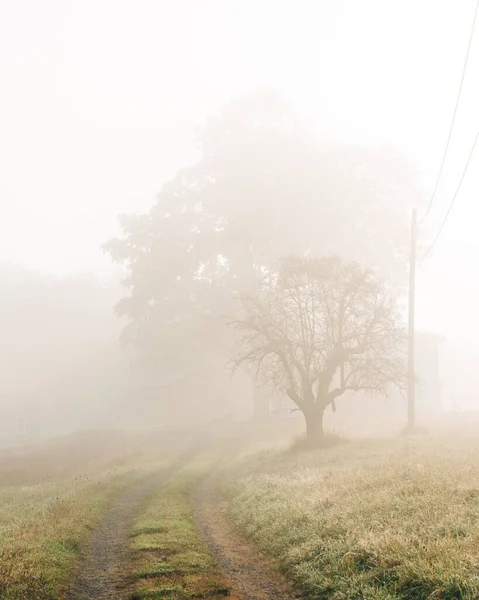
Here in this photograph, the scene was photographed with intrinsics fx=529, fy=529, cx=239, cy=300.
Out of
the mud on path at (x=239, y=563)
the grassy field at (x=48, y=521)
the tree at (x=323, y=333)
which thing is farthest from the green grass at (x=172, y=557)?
the tree at (x=323, y=333)

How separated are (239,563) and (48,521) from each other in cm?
596

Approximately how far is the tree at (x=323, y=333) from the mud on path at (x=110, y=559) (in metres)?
13.5

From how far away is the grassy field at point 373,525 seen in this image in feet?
26.5

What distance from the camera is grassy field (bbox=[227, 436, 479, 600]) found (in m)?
8.07

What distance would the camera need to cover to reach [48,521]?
46.3ft

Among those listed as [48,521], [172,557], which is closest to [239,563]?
[172,557]

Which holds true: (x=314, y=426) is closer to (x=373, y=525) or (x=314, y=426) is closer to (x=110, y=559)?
(x=373, y=525)

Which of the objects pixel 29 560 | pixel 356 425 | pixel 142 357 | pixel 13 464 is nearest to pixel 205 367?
pixel 142 357

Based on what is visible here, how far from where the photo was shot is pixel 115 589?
9.41 metres

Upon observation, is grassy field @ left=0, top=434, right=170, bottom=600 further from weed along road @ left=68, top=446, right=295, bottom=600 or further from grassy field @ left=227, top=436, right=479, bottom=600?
grassy field @ left=227, top=436, right=479, bottom=600

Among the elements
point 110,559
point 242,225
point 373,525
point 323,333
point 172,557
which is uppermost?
point 242,225

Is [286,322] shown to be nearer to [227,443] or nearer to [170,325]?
[227,443]

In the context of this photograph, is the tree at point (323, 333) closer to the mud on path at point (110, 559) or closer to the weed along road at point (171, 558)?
the weed along road at point (171, 558)

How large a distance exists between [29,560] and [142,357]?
1618 inches
